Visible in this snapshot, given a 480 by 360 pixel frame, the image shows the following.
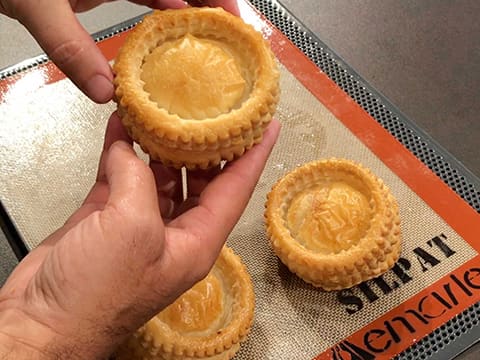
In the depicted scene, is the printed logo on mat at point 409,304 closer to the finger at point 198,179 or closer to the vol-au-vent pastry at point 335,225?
the vol-au-vent pastry at point 335,225

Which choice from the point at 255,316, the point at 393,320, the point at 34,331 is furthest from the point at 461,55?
the point at 34,331

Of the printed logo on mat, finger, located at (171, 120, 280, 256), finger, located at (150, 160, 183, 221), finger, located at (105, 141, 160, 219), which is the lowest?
the printed logo on mat

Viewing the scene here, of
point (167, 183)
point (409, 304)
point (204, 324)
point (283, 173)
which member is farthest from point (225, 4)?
point (409, 304)

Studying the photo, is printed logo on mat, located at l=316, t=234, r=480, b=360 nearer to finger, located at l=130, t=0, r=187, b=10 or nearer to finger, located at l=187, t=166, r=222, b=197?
finger, located at l=187, t=166, r=222, b=197

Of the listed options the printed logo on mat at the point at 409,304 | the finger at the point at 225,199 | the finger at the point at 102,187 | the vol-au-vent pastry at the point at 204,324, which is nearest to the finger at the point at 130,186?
the finger at the point at 225,199

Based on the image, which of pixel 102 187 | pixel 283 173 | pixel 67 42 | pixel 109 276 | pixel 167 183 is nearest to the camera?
pixel 109 276

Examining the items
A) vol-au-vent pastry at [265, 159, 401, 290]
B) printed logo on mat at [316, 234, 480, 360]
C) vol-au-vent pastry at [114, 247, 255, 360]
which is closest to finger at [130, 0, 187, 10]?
vol-au-vent pastry at [265, 159, 401, 290]

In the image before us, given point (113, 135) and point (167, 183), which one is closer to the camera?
point (113, 135)

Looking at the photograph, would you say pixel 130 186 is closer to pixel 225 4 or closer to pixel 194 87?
pixel 194 87
